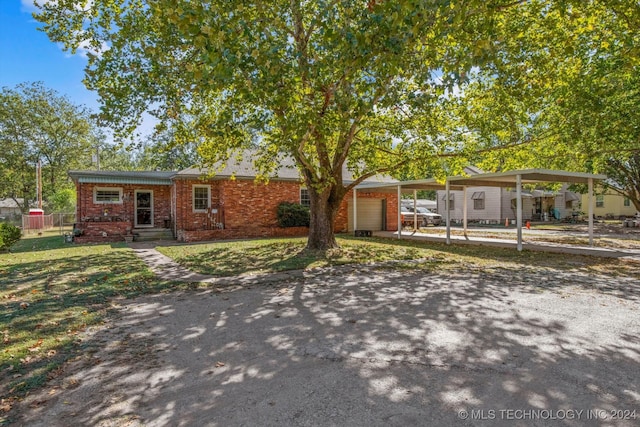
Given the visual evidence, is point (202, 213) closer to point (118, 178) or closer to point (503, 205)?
point (118, 178)

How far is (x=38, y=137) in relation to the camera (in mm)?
30484

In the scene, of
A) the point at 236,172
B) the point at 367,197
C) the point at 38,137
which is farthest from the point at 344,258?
the point at 38,137

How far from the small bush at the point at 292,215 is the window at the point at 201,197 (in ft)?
11.4

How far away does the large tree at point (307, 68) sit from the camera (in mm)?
5531

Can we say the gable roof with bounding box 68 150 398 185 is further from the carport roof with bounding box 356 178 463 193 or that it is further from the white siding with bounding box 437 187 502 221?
the white siding with bounding box 437 187 502 221

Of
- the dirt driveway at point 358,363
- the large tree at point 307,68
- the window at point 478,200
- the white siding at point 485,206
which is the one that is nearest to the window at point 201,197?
the large tree at point 307,68

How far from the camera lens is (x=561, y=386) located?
3.12 meters

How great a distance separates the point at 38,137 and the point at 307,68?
111 feet

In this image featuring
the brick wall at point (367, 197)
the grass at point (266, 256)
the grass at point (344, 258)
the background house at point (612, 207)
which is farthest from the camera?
Result: the background house at point (612, 207)

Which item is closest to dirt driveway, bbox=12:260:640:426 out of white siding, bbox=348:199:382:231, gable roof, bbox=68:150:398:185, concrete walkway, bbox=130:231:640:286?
concrete walkway, bbox=130:231:640:286

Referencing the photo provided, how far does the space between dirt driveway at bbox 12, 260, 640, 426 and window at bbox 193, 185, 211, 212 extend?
11453mm

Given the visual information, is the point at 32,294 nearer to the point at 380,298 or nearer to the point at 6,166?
the point at 380,298

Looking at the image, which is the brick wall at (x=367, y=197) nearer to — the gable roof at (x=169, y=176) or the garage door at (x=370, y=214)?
the garage door at (x=370, y=214)

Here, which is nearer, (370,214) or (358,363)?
(358,363)
